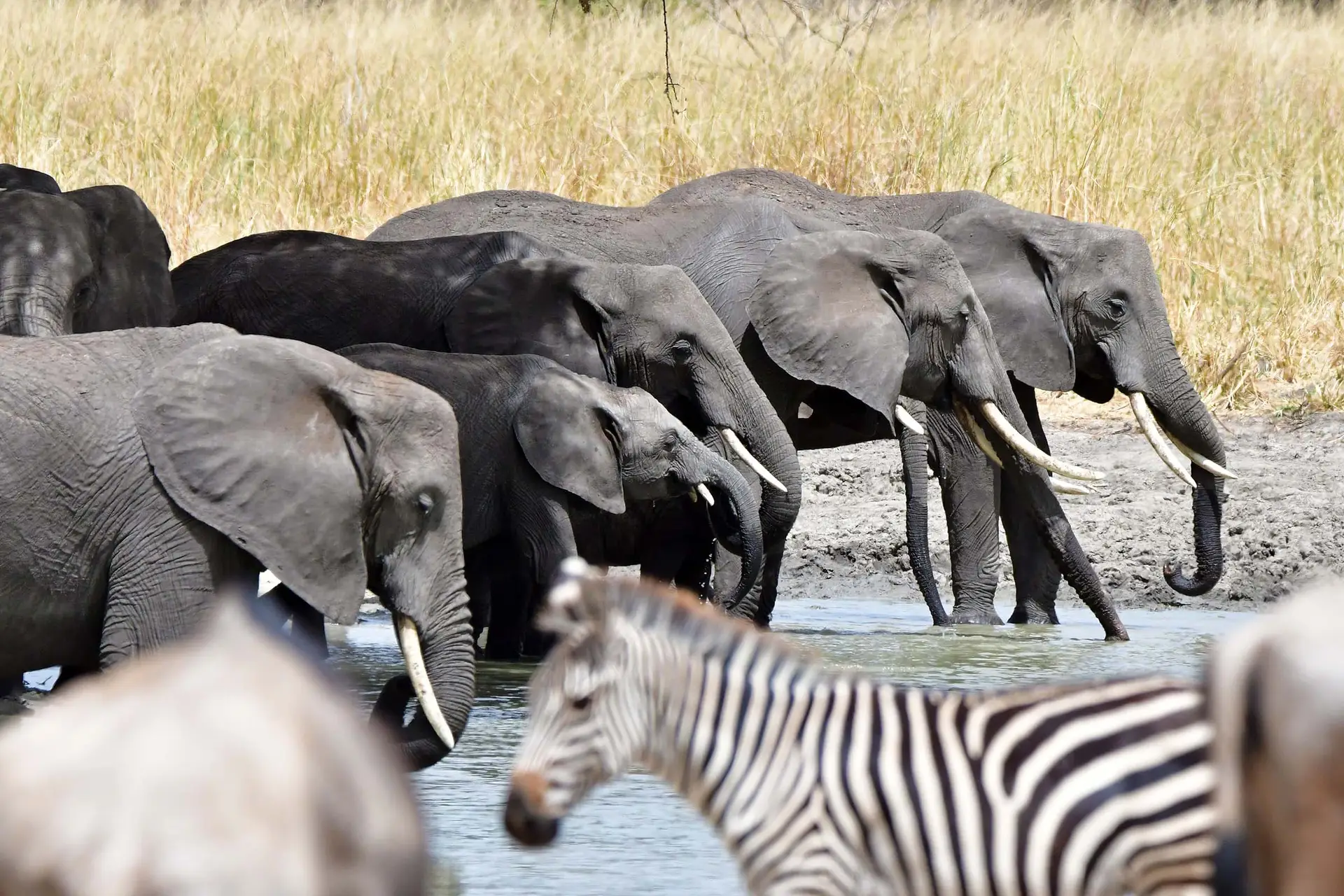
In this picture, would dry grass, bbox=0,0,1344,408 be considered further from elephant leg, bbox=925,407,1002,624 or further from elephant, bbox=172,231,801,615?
elephant, bbox=172,231,801,615

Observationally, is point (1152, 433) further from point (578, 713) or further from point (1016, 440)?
point (578, 713)

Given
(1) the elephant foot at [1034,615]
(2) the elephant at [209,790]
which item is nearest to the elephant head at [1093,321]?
(1) the elephant foot at [1034,615]

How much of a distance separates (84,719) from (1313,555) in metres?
9.96

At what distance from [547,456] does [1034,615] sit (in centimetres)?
317

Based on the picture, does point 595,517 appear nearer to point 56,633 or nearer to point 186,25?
point 56,633

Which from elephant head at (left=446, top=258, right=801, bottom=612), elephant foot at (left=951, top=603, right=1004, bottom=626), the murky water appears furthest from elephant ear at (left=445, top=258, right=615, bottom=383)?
elephant foot at (left=951, top=603, right=1004, bottom=626)

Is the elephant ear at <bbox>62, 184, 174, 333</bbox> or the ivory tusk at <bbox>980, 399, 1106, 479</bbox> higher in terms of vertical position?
the elephant ear at <bbox>62, 184, 174, 333</bbox>

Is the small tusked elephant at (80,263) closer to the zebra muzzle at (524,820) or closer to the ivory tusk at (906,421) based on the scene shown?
the ivory tusk at (906,421)

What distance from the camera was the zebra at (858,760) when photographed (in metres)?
3.45

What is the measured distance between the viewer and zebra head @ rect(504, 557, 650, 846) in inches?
147

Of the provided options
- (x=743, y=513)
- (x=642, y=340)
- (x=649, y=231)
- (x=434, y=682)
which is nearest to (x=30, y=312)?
(x=642, y=340)

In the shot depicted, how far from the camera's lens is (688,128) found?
1488 cm

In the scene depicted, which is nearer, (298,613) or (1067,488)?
(298,613)

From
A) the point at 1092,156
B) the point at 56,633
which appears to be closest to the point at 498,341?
the point at 56,633
